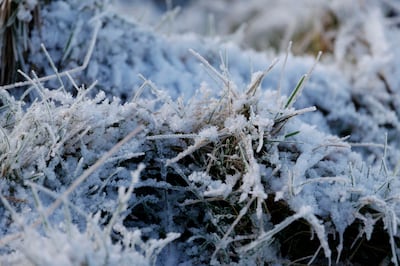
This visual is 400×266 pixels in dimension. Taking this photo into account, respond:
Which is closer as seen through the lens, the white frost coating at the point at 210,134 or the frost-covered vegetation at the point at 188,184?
the frost-covered vegetation at the point at 188,184

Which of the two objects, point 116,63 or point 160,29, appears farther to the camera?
point 160,29

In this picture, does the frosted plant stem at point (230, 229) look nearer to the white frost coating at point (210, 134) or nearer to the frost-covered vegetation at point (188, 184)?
the frost-covered vegetation at point (188, 184)

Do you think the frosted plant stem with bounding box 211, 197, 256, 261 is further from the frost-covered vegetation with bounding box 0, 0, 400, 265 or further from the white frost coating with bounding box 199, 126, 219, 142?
the white frost coating with bounding box 199, 126, 219, 142

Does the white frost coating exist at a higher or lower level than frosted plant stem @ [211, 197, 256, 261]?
higher

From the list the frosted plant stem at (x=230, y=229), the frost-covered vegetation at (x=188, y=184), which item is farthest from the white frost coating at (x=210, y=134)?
the frosted plant stem at (x=230, y=229)

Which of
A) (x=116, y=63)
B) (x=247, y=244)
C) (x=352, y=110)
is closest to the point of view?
(x=247, y=244)

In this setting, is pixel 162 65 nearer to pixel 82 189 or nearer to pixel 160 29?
pixel 160 29

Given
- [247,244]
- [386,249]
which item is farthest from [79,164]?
[386,249]

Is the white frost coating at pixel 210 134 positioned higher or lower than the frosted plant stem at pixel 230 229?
higher

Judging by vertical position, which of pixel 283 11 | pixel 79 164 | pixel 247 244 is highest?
pixel 79 164

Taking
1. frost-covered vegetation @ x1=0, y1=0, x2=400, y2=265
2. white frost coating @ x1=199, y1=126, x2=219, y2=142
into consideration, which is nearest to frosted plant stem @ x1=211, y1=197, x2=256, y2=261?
frost-covered vegetation @ x1=0, y1=0, x2=400, y2=265

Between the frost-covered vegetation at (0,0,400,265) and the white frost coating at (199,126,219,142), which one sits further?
the white frost coating at (199,126,219,142)
